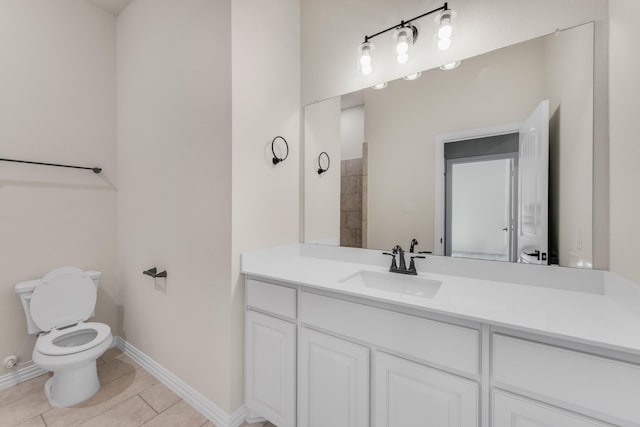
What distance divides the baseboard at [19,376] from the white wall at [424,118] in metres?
2.57

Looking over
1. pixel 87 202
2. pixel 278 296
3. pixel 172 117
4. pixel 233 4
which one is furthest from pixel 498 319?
pixel 87 202

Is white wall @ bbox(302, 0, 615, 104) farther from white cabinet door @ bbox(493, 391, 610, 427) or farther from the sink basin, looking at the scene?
white cabinet door @ bbox(493, 391, 610, 427)

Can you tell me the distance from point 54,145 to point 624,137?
333 cm

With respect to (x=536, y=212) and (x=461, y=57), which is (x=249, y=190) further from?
(x=536, y=212)

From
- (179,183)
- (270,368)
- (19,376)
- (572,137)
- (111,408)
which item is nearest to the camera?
(572,137)

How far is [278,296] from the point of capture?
4.66 feet

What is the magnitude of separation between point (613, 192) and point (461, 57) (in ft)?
2.91

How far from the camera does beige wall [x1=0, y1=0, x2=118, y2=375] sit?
74.9 inches

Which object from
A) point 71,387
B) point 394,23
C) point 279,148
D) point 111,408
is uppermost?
point 394,23

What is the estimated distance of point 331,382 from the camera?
4.03 feet

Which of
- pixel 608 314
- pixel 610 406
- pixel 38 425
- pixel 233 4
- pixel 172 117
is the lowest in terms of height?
pixel 38 425

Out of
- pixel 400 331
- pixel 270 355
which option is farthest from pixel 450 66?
pixel 270 355

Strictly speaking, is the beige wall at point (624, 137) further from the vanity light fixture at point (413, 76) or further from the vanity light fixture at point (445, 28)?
the vanity light fixture at point (413, 76)

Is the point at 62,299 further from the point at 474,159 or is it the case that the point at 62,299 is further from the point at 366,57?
the point at 474,159
